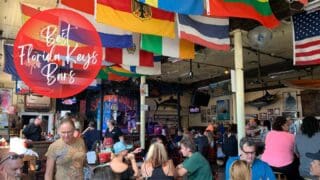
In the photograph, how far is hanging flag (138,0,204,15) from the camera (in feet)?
15.1

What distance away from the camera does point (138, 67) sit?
7918 millimetres

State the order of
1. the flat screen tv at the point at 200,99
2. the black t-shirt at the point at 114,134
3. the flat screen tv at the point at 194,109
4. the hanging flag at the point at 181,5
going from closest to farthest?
the hanging flag at the point at 181,5
the black t-shirt at the point at 114,134
the flat screen tv at the point at 200,99
the flat screen tv at the point at 194,109

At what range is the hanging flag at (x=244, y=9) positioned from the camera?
4820 mm

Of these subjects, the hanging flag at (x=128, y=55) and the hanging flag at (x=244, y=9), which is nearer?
the hanging flag at (x=244, y=9)

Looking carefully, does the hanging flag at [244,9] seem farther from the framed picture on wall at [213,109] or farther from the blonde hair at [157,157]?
the framed picture on wall at [213,109]

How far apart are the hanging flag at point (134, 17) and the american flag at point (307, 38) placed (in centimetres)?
224

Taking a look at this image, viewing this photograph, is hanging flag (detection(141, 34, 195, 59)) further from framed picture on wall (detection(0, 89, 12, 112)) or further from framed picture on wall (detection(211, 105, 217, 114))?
framed picture on wall (detection(0, 89, 12, 112))

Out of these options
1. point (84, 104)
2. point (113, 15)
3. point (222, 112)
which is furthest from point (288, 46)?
point (84, 104)

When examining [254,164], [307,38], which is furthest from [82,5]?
[307,38]

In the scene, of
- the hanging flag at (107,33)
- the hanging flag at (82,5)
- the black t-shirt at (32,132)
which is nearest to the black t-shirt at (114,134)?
the black t-shirt at (32,132)

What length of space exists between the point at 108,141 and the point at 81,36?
12.5 ft

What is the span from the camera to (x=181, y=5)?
4.77m

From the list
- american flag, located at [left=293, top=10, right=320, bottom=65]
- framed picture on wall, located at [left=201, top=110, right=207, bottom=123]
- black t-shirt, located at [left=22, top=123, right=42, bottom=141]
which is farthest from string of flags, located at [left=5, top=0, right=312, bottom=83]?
framed picture on wall, located at [left=201, top=110, right=207, bottom=123]

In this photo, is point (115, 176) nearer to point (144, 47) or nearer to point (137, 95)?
point (144, 47)
